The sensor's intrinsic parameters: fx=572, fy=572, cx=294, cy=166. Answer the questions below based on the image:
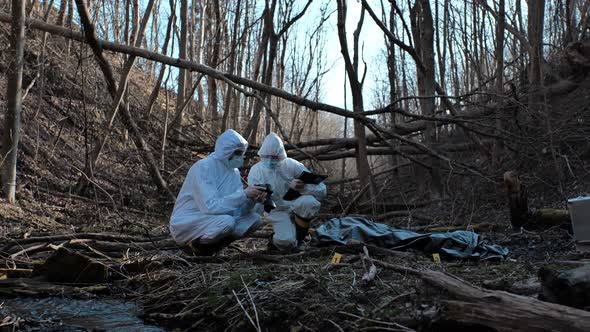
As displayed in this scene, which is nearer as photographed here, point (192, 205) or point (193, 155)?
point (192, 205)

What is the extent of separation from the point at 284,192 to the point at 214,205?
47.3 inches

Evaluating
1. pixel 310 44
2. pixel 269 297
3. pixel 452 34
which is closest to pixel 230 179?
pixel 269 297

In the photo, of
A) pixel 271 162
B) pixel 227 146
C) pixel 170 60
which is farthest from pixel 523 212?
pixel 170 60

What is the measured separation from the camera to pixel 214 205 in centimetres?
509

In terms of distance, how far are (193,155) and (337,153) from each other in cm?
281

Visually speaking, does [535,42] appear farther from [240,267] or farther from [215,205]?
[240,267]

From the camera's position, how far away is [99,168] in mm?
10281

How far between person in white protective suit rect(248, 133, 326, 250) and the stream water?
2.01 metres

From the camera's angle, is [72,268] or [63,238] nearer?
[72,268]

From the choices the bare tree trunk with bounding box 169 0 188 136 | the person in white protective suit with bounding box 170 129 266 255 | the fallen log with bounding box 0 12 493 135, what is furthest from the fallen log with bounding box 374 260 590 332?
the bare tree trunk with bounding box 169 0 188 136

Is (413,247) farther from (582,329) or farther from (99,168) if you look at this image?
(99,168)

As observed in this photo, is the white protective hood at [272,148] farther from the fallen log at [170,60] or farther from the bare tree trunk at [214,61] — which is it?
the bare tree trunk at [214,61]

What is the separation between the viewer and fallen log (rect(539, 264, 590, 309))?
8.88 ft

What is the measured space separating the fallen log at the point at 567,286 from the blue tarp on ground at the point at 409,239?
7.04ft
